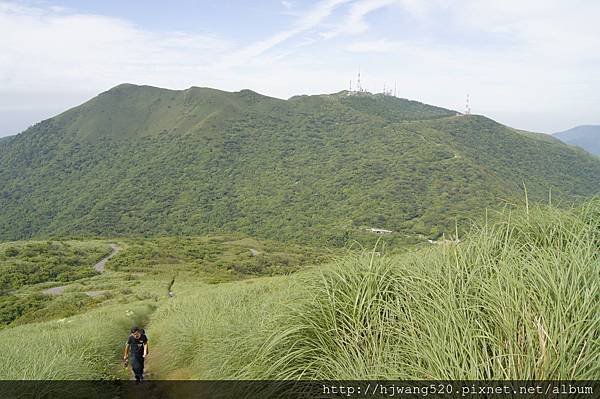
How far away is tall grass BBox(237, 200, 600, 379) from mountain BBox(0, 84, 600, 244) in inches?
3341

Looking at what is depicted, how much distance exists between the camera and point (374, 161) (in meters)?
146

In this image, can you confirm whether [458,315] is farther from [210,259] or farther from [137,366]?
[210,259]

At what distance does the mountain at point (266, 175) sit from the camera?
363 ft

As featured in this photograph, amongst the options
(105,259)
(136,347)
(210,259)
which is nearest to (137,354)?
(136,347)

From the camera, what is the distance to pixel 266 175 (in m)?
153

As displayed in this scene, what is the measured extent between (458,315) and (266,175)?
496 feet

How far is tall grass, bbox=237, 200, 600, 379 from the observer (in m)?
2.52

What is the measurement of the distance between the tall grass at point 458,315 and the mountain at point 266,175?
84.9 meters

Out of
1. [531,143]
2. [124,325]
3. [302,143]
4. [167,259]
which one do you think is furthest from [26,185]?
[531,143]

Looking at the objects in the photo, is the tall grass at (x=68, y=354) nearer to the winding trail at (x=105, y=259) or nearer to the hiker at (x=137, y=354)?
the hiker at (x=137, y=354)

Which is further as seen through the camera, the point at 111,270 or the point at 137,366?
the point at 111,270

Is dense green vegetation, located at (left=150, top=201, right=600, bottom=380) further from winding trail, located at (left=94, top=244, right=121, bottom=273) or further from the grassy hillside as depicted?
winding trail, located at (left=94, top=244, right=121, bottom=273)

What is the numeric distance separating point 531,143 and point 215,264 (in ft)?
525

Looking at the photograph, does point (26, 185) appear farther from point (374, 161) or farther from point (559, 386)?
point (559, 386)
